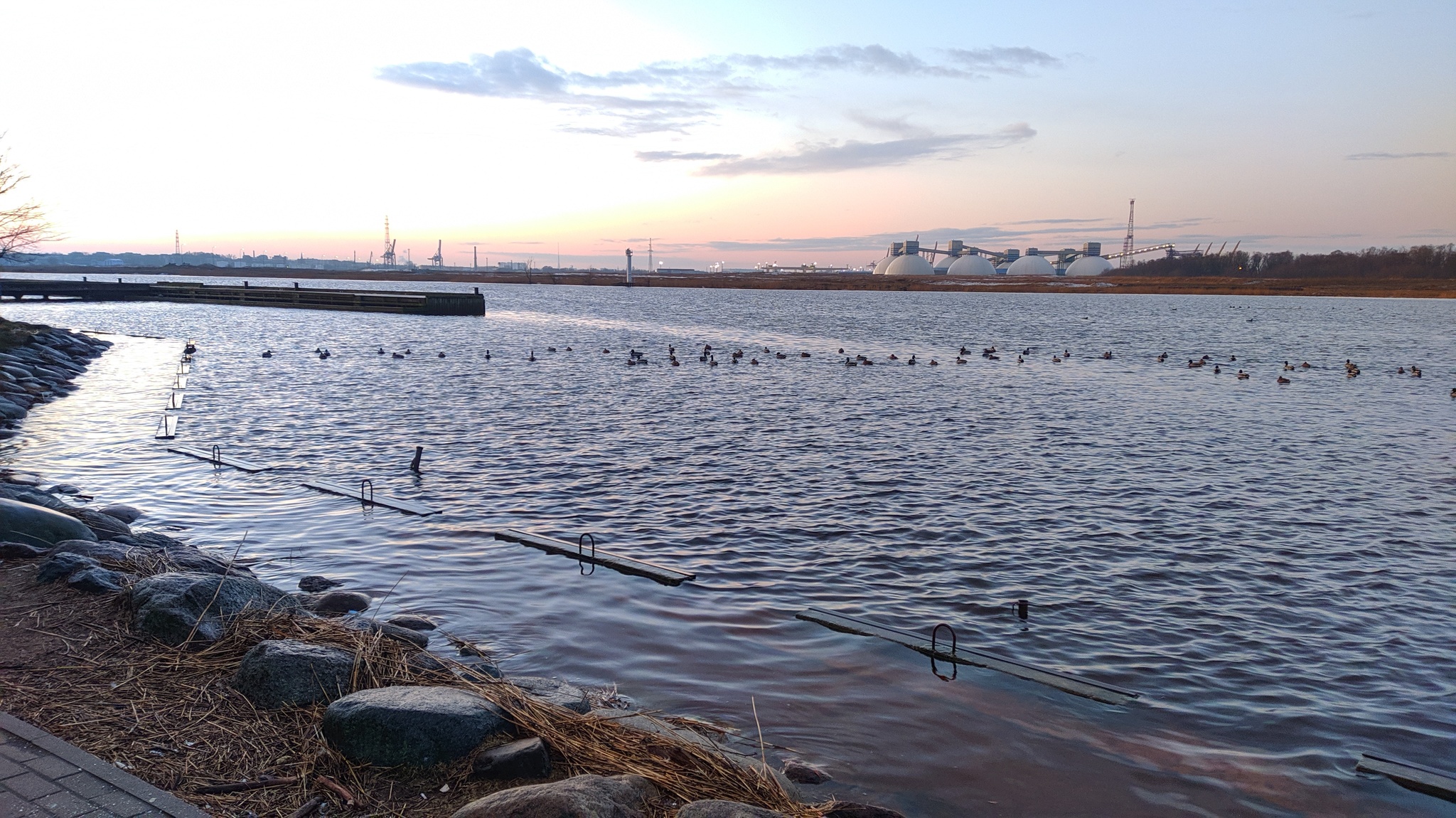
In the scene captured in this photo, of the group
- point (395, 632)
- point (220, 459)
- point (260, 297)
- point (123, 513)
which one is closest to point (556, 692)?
point (395, 632)

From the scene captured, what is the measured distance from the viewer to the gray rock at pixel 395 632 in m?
7.82

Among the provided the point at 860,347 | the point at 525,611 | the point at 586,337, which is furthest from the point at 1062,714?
the point at 586,337

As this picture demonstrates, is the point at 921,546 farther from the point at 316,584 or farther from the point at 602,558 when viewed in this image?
the point at 316,584

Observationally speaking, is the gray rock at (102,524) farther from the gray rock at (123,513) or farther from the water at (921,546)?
the water at (921,546)

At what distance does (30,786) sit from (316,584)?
6450mm

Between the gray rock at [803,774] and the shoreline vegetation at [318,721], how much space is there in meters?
0.01

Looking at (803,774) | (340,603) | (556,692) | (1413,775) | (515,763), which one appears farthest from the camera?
(340,603)

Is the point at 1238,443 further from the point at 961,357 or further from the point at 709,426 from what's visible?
the point at 961,357

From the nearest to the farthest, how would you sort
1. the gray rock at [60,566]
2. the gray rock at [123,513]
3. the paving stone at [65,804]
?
the paving stone at [65,804], the gray rock at [60,566], the gray rock at [123,513]

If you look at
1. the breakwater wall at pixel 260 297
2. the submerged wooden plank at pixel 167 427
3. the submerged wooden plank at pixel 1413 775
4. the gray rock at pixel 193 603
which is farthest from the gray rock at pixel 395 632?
the breakwater wall at pixel 260 297

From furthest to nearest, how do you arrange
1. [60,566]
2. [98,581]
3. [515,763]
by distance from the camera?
[60,566]
[98,581]
[515,763]

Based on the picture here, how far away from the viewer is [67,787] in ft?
14.8

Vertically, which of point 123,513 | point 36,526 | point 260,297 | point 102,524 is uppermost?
point 260,297

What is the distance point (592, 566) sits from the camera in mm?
11930
